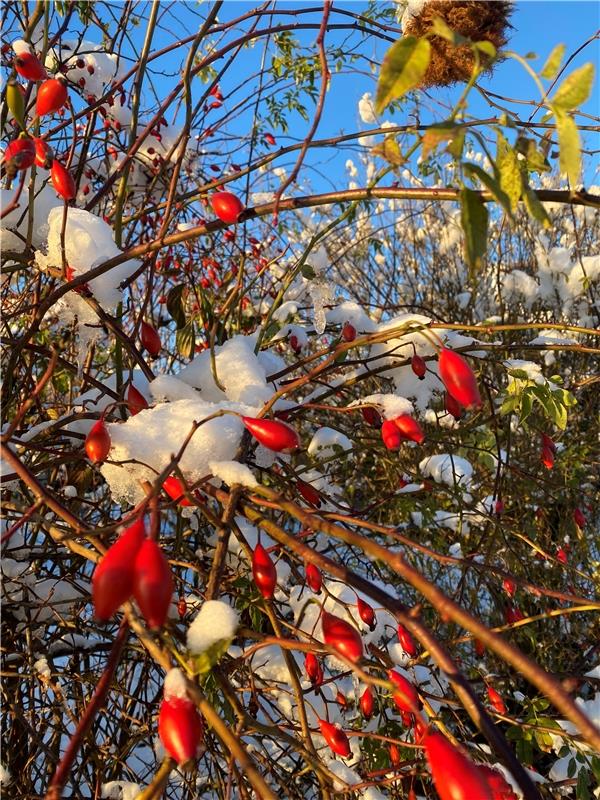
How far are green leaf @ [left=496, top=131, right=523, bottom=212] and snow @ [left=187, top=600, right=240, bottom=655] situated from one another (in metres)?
0.37

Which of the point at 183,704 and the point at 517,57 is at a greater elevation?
the point at 517,57

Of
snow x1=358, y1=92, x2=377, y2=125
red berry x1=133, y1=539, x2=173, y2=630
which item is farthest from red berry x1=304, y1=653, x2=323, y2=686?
snow x1=358, y1=92, x2=377, y2=125

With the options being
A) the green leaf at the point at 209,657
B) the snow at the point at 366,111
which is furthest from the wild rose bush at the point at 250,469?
the snow at the point at 366,111

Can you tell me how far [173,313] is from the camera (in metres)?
1.10

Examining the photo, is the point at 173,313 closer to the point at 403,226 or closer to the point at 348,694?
the point at 348,694

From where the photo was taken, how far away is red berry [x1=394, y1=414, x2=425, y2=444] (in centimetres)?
74

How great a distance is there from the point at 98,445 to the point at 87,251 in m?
0.35

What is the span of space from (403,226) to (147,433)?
380 centimetres

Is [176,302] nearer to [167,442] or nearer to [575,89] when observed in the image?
[167,442]

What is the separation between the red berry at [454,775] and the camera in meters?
0.39

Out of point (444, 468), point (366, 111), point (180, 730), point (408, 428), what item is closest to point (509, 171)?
point (408, 428)

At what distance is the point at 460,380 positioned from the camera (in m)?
0.65

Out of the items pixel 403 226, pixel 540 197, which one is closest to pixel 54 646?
pixel 540 197

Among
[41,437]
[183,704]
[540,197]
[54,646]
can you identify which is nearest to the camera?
[183,704]
